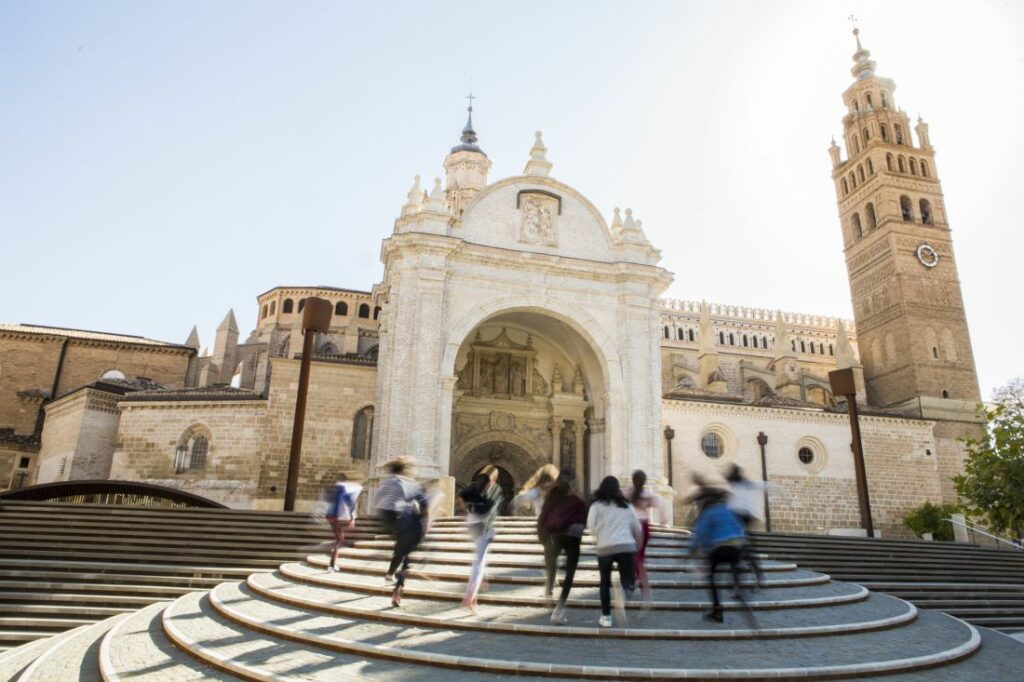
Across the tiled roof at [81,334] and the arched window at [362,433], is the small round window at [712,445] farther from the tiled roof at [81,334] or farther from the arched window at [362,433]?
the tiled roof at [81,334]

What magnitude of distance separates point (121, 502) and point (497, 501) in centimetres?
1742

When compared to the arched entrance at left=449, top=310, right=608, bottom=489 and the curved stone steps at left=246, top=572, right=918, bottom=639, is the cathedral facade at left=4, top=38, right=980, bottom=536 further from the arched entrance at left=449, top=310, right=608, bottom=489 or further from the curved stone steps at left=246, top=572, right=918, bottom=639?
the curved stone steps at left=246, top=572, right=918, bottom=639

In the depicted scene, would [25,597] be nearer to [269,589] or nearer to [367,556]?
[269,589]

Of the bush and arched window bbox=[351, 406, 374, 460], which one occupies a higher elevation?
arched window bbox=[351, 406, 374, 460]

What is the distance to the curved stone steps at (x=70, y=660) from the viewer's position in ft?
19.4

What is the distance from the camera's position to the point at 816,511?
88.7 feet

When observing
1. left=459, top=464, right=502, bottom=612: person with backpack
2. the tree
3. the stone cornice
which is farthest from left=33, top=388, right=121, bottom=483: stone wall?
the tree

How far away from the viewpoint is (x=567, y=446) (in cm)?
2223

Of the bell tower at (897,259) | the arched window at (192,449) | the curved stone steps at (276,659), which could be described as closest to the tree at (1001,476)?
the curved stone steps at (276,659)

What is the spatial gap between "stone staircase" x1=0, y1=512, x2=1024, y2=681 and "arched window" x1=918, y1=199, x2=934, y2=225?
142 feet

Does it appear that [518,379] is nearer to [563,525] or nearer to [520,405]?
[520,405]

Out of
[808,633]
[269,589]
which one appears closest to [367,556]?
[269,589]

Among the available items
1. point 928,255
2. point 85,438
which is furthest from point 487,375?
point 928,255

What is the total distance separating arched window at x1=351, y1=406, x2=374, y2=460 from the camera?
77.0 ft
